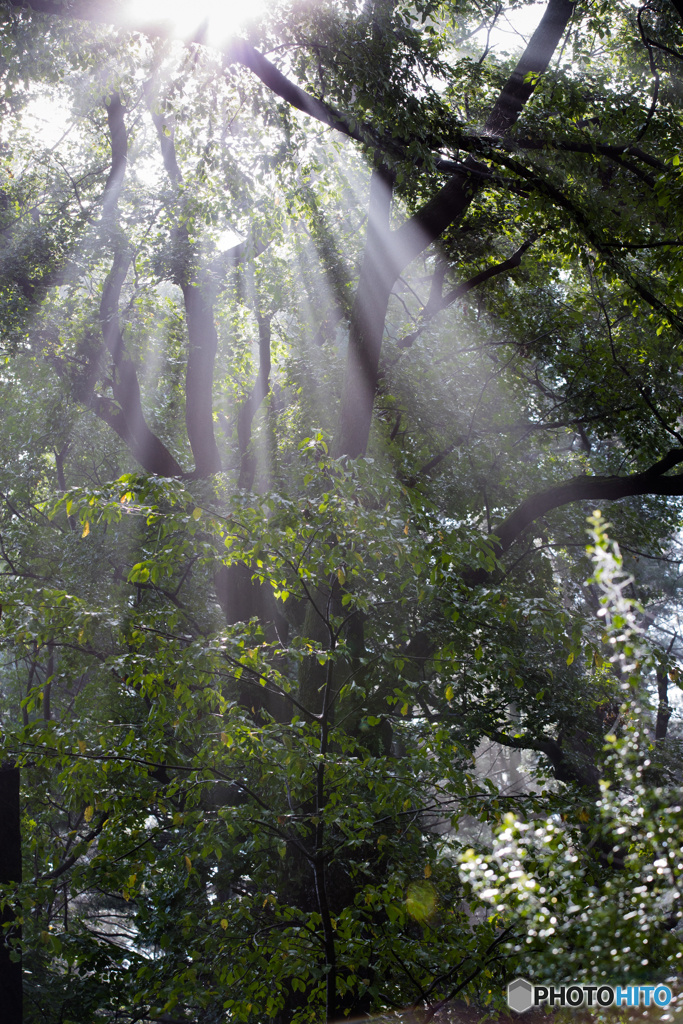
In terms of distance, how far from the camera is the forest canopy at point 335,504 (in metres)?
3.46

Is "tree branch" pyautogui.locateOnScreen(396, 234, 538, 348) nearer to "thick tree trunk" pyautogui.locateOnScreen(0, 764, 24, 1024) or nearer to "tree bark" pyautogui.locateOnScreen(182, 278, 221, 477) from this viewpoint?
"tree bark" pyautogui.locateOnScreen(182, 278, 221, 477)

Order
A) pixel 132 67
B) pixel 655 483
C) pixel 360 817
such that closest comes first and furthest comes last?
pixel 360 817
pixel 655 483
pixel 132 67

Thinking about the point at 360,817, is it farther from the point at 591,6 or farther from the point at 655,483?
the point at 591,6

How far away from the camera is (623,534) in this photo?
8906mm

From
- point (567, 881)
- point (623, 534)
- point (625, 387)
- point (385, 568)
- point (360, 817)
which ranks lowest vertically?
point (567, 881)

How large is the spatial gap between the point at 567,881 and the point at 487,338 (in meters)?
8.15

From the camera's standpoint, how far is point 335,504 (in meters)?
3.59

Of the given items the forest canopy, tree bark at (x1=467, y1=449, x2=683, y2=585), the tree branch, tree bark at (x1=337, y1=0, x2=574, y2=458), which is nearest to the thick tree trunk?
the forest canopy

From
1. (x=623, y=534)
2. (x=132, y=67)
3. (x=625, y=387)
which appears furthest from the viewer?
(x=623, y=534)

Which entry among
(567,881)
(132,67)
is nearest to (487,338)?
(132,67)

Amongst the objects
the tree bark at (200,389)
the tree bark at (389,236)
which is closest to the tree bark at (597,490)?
the tree bark at (389,236)

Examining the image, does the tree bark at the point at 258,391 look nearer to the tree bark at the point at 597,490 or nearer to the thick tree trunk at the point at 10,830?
the tree bark at the point at 597,490

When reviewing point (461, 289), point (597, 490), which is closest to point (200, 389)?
point (461, 289)

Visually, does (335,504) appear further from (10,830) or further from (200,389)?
(10,830)
